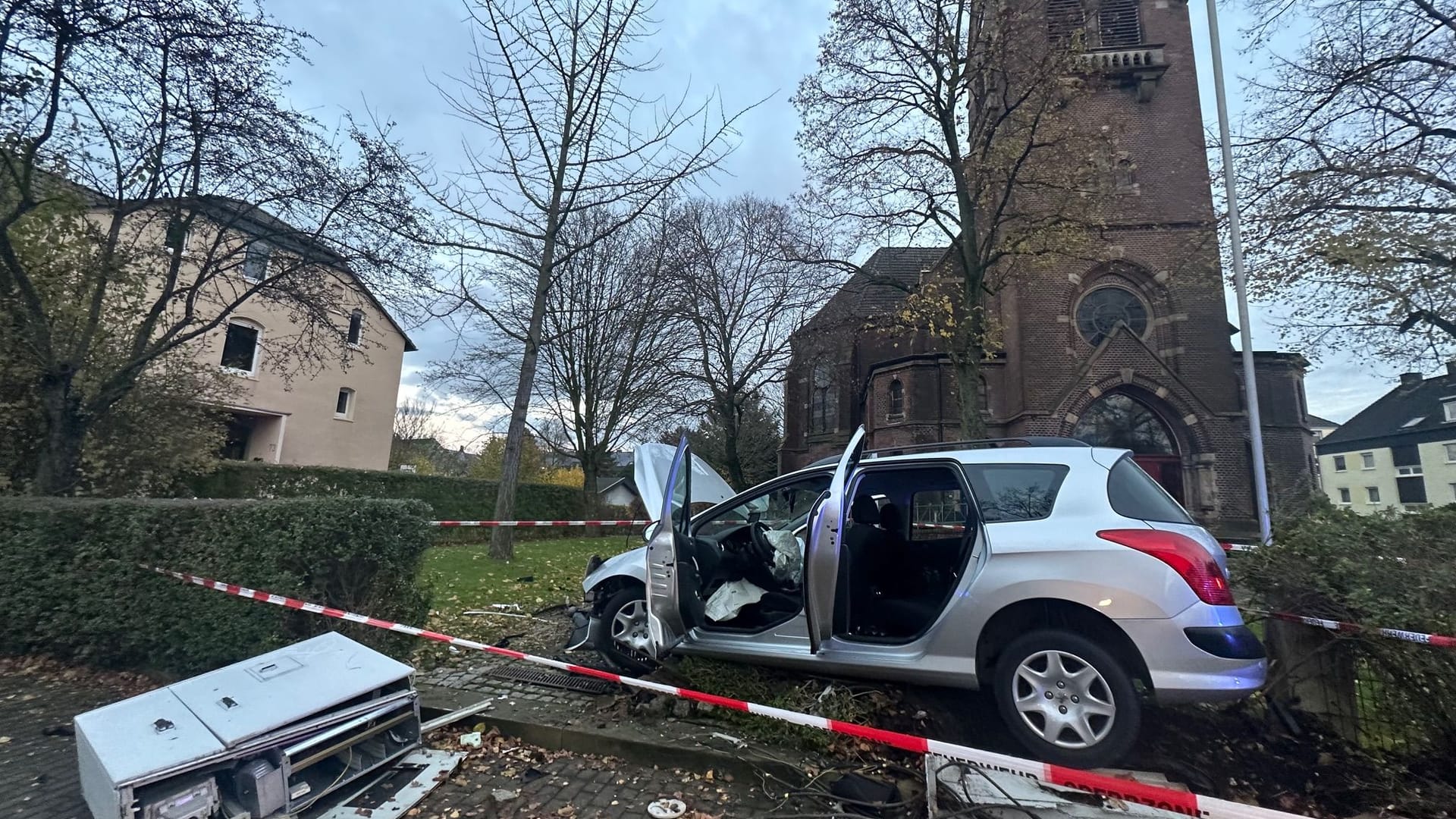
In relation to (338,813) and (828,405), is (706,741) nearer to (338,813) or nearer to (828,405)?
(338,813)

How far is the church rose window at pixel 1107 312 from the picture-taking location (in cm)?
2338

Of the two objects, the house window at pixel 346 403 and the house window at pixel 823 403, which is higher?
the house window at pixel 823 403

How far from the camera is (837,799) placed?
2975 millimetres

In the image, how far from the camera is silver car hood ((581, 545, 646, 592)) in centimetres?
479

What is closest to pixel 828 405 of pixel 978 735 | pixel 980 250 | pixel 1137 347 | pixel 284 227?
pixel 1137 347

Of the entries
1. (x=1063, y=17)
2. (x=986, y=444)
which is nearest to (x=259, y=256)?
(x=986, y=444)

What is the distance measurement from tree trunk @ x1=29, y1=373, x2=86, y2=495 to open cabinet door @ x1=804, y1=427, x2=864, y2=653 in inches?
370

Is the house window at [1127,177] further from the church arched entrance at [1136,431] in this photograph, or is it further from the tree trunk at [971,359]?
the tree trunk at [971,359]

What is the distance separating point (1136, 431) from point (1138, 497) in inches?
918

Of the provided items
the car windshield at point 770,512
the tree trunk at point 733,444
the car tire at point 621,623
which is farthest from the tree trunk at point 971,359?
the tree trunk at point 733,444

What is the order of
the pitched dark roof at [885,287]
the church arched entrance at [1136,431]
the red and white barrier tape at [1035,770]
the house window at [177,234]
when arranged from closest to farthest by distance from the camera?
the red and white barrier tape at [1035,770], the house window at [177,234], the church arched entrance at [1136,431], the pitched dark roof at [885,287]

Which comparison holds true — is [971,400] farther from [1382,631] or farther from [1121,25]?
[1121,25]

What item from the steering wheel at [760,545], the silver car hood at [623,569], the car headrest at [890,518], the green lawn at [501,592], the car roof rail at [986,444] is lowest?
the green lawn at [501,592]

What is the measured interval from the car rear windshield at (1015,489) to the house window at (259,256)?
9761 mm
